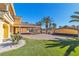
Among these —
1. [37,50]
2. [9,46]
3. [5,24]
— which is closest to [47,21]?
[37,50]

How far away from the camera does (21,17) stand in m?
5.97

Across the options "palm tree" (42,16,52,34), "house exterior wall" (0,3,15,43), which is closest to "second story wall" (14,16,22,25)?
"house exterior wall" (0,3,15,43)

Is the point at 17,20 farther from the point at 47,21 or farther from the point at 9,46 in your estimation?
the point at 47,21

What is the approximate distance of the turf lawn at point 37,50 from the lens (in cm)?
553

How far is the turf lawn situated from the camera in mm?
5529

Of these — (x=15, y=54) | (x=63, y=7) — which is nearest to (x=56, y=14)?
(x=63, y=7)

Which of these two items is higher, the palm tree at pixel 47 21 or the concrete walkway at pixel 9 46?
the palm tree at pixel 47 21

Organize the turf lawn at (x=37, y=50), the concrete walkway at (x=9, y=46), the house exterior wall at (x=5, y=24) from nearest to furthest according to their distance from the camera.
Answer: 1. the turf lawn at (x=37, y=50)
2. the concrete walkway at (x=9, y=46)
3. the house exterior wall at (x=5, y=24)

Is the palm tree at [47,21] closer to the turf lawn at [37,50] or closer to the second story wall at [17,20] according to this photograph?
the turf lawn at [37,50]

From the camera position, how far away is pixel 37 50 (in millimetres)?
5934

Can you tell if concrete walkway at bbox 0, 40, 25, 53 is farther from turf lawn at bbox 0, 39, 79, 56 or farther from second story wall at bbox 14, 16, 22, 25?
second story wall at bbox 14, 16, 22, 25

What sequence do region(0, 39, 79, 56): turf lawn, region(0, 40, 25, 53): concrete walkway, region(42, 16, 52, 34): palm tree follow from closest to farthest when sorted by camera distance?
region(0, 39, 79, 56): turf lawn
region(42, 16, 52, 34): palm tree
region(0, 40, 25, 53): concrete walkway

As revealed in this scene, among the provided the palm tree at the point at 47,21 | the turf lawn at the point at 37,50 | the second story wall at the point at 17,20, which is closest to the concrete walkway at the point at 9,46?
the turf lawn at the point at 37,50

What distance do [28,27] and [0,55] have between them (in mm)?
1315
